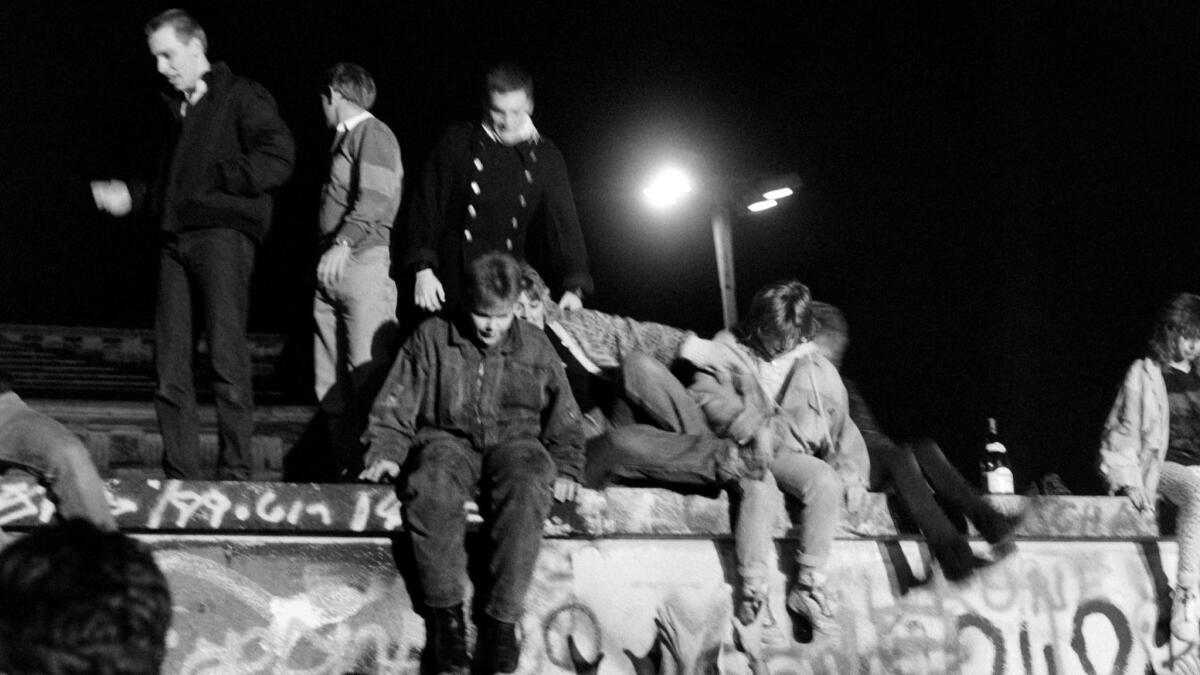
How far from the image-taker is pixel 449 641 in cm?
564

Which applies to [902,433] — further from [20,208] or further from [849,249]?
[20,208]

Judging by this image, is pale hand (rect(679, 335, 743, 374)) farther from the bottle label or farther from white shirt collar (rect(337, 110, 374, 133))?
the bottle label

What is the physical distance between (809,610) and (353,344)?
2.28m

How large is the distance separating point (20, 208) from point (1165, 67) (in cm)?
850

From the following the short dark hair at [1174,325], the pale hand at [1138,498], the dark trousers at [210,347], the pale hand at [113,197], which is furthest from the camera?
the short dark hair at [1174,325]

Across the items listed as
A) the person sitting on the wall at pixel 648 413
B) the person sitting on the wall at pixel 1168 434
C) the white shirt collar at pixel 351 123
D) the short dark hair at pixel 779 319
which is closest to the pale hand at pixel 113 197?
the white shirt collar at pixel 351 123

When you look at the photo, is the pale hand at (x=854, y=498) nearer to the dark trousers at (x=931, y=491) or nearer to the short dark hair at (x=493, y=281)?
the dark trousers at (x=931, y=491)

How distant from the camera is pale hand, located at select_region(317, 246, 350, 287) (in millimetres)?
6660

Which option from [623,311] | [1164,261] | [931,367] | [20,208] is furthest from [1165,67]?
[20,208]

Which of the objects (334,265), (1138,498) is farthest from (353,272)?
(1138,498)

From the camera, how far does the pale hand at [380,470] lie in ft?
19.0

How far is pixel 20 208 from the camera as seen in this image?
11.5 metres

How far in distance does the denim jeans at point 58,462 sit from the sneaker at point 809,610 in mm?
2810

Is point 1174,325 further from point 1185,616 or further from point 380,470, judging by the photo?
point 380,470
